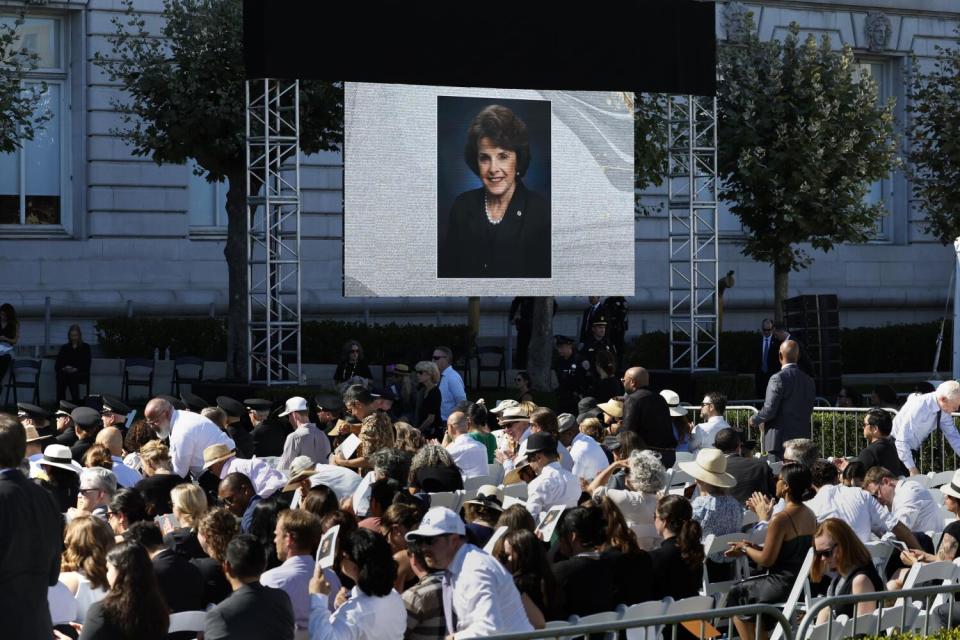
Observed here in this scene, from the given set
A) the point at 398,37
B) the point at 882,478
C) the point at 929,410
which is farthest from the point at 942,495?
the point at 398,37

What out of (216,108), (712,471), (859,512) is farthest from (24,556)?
(216,108)

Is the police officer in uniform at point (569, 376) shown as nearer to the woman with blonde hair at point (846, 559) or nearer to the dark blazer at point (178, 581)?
the woman with blonde hair at point (846, 559)

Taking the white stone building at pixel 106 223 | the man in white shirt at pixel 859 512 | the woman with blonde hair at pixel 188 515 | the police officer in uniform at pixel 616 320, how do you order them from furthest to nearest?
the white stone building at pixel 106 223, the police officer in uniform at pixel 616 320, the man in white shirt at pixel 859 512, the woman with blonde hair at pixel 188 515

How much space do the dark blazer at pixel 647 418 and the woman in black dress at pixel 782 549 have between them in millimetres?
4413

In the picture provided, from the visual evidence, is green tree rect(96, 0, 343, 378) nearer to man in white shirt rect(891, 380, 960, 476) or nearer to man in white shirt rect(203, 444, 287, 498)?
man in white shirt rect(891, 380, 960, 476)

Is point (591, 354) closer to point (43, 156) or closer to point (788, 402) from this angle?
point (788, 402)

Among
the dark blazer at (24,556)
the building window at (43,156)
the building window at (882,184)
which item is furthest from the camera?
the building window at (882,184)

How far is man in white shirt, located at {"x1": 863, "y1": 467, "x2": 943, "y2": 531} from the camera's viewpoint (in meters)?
11.2

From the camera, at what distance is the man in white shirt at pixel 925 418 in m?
15.1

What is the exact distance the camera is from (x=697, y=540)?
9547 mm

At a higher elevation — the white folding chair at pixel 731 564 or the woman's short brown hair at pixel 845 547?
the woman's short brown hair at pixel 845 547

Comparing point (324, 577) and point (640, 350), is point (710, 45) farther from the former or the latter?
point (324, 577)

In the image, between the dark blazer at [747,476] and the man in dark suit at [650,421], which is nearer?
the dark blazer at [747,476]

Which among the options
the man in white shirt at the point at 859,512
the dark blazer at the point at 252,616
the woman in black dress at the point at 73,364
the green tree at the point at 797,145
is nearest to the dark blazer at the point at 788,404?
the man in white shirt at the point at 859,512
